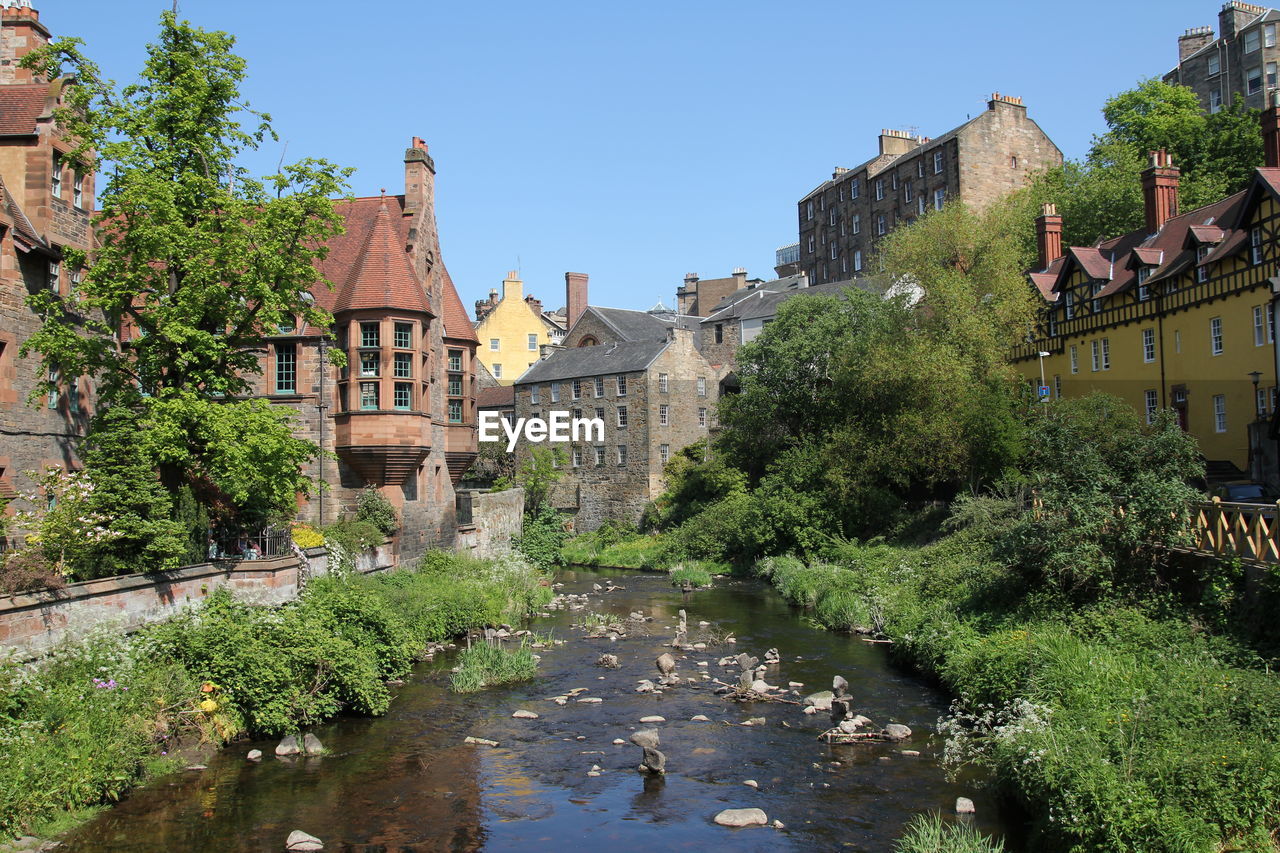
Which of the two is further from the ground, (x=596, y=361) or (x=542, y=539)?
(x=596, y=361)

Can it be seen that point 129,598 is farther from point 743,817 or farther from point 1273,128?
point 1273,128

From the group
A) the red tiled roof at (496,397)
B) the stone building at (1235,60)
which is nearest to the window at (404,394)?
the red tiled roof at (496,397)

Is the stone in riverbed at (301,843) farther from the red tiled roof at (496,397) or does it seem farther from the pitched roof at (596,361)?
the red tiled roof at (496,397)

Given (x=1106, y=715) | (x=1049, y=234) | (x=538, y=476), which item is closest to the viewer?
(x=1106, y=715)

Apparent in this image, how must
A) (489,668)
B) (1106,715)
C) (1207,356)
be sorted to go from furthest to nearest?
(1207,356) → (489,668) → (1106,715)

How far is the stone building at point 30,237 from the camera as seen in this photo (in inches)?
827

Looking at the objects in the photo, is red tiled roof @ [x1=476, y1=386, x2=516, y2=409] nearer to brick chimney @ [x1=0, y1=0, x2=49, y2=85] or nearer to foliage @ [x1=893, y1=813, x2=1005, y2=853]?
brick chimney @ [x1=0, y1=0, x2=49, y2=85]

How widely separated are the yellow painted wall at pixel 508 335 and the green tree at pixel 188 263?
2266 inches

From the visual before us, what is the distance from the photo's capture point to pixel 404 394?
2873 cm

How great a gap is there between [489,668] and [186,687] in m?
6.89

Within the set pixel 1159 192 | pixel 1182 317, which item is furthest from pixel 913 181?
pixel 1182 317

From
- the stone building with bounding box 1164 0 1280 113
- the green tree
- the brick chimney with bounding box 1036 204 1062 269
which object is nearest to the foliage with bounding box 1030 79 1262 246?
the brick chimney with bounding box 1036 204 1062 269

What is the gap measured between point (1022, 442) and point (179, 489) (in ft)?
89.5

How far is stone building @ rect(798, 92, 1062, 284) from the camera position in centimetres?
6319
